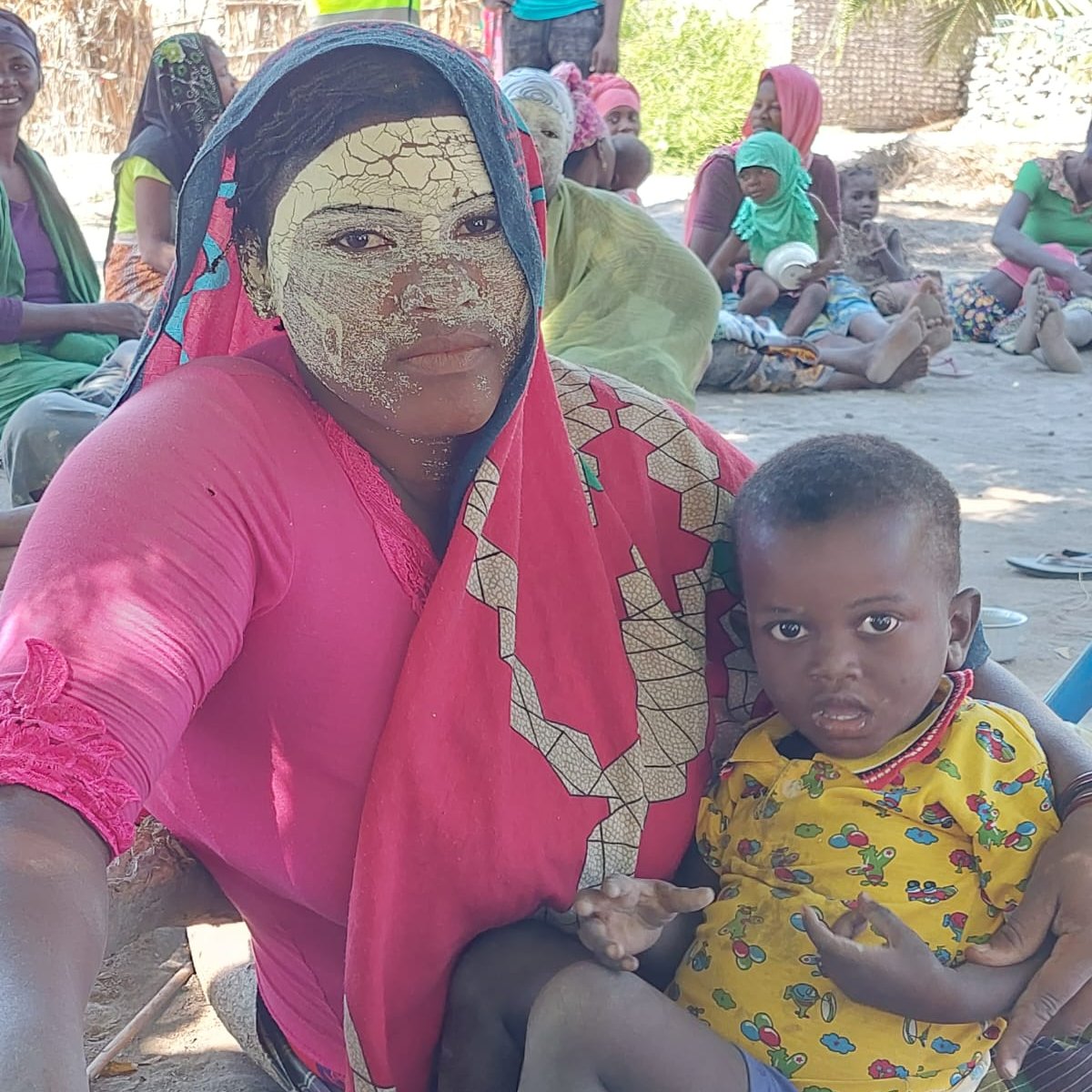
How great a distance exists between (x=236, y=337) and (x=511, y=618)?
0.50 m

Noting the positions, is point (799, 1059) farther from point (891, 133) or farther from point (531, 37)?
point (891, 133)

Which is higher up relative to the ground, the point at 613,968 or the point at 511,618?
the point at 511,618

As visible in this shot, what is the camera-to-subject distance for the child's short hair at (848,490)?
5.73 feet

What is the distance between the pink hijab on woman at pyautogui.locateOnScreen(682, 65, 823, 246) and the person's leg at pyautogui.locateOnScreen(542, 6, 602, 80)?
3.31 feet

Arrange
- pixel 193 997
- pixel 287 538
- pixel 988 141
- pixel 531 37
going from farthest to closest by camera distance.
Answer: pixel 988 141 → pixel 531 37 → pixel 193 997 → pixel 287 538

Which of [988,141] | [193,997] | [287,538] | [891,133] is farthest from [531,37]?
[891,133]

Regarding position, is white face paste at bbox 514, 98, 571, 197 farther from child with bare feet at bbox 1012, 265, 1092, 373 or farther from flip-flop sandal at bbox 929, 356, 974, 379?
child with bare feet at bbox 1012, 265, 1092, 373

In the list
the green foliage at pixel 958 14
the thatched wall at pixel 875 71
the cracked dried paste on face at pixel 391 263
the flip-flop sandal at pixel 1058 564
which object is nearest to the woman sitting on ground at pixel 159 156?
the flip-flop sandal at pixel 1058 564

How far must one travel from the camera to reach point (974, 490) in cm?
572

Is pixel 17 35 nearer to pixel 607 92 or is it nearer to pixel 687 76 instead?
pixel 607 92

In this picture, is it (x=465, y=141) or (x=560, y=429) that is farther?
(x=560, y=429)

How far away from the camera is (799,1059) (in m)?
1.61

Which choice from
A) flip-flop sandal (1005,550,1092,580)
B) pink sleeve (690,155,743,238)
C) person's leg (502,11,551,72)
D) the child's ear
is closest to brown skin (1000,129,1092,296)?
pink sleeve (690,155,743,238)

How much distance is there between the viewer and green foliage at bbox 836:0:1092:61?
15.7 metres
